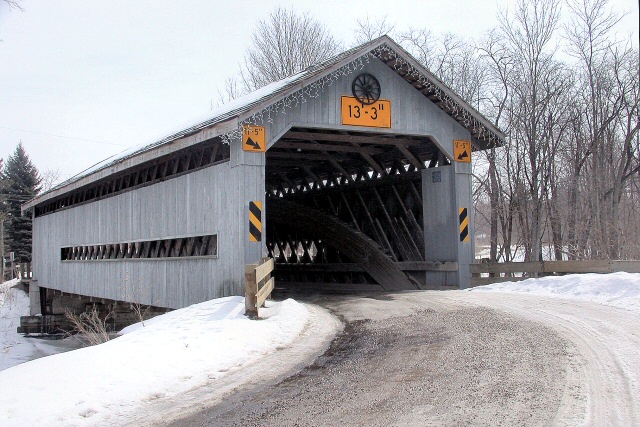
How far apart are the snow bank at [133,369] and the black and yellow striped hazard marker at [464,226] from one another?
241 inches

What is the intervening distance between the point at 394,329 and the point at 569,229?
56.2ft

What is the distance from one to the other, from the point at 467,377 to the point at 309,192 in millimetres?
14708

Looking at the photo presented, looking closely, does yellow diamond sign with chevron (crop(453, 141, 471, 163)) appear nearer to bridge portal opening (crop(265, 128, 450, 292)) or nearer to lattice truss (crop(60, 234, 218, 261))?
bridge portal opening (crop(265, 128, 450, 292))

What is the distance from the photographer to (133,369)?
5859 millimetres

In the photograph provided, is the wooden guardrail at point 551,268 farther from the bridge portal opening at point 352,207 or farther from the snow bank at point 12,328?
the snow bank at point 12,328

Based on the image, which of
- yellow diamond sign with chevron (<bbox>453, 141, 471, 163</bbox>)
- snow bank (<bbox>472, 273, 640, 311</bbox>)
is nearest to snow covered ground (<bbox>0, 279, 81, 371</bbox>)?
yellow diamond sign with chevron (<bbox>453, 141, 471, 163</bbox>)

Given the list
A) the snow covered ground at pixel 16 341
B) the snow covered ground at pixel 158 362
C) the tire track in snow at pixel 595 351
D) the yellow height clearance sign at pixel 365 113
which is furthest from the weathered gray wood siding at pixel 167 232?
the tire track in snow at pixel 595 351

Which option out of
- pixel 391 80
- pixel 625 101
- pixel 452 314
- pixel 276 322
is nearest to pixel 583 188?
pixel 625 101

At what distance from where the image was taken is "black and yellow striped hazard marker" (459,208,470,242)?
44.8ft

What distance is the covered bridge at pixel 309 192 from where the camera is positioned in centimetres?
1149

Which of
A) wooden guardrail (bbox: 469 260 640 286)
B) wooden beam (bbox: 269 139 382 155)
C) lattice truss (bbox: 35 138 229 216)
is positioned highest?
wooden beam (bbox: 269 139 382 155)

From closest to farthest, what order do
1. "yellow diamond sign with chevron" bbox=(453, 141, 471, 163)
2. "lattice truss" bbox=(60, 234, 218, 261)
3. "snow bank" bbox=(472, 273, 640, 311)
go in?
"snow bank" bbox=(472, 273, 640, 311) → "lattice truss" bbox=(60, 234, 218, 261) → "yellow diamond sign with chevron" bbox=(453, 141, 471, 163)

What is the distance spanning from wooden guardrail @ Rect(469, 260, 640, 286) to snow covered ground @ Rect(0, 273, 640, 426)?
1.37 m

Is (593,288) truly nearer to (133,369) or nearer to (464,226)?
(464,226)
